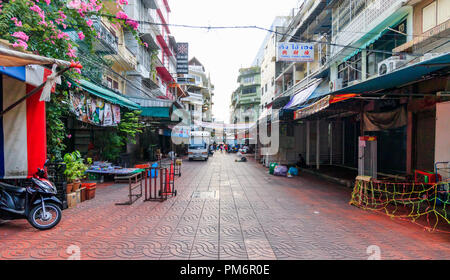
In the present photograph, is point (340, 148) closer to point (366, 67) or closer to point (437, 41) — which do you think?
point (366, 67)

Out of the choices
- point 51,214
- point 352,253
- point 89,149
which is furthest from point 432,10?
point 89,149

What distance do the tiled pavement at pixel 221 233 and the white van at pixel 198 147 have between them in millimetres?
17833

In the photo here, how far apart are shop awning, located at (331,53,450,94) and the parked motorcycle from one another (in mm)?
8130

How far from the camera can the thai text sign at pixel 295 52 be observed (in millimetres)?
11266

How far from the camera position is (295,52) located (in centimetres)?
1155

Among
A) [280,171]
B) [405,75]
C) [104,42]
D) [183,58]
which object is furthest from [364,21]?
[183,58]

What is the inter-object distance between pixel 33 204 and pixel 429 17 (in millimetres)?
12879

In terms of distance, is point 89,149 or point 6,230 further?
point 89,149

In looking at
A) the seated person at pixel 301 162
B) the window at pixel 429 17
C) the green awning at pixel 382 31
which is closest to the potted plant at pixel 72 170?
the green awning at pixel 382 31

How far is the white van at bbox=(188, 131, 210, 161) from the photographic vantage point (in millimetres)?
25366

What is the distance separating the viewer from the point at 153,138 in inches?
1053

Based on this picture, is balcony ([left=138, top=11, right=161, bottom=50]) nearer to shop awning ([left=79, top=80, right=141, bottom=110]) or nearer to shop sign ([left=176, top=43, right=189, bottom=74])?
shop sign ([left=176, top=43, right=189, bottom=74])
